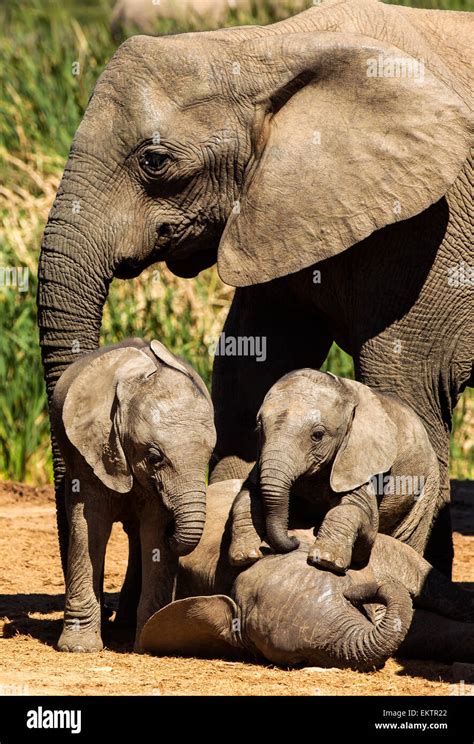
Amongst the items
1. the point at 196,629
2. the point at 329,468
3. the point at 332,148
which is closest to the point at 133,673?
the point at 196,629

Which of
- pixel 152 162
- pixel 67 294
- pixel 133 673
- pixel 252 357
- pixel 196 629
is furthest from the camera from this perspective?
pixel 252 357

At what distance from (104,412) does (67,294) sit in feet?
2.12

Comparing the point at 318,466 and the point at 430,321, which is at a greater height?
the point at 430,321

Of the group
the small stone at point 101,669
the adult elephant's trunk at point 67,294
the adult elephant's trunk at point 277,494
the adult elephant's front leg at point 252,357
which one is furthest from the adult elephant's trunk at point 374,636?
the adult elephant's front leg at point 252,357

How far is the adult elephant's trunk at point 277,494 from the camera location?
20.1 ft

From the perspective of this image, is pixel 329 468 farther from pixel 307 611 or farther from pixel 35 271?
pixel 35 271

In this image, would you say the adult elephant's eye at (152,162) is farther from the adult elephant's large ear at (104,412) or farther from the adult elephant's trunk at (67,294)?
the adult elephant's large ear at (104,412)

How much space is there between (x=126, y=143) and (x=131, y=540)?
Result: 1.61 m

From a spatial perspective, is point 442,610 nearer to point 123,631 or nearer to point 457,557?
point 123,631

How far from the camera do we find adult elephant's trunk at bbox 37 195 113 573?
6.75 meters

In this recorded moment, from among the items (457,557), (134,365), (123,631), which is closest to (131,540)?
(123,631)

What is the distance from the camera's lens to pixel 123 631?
6.82 m

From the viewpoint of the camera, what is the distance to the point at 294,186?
275 inches
